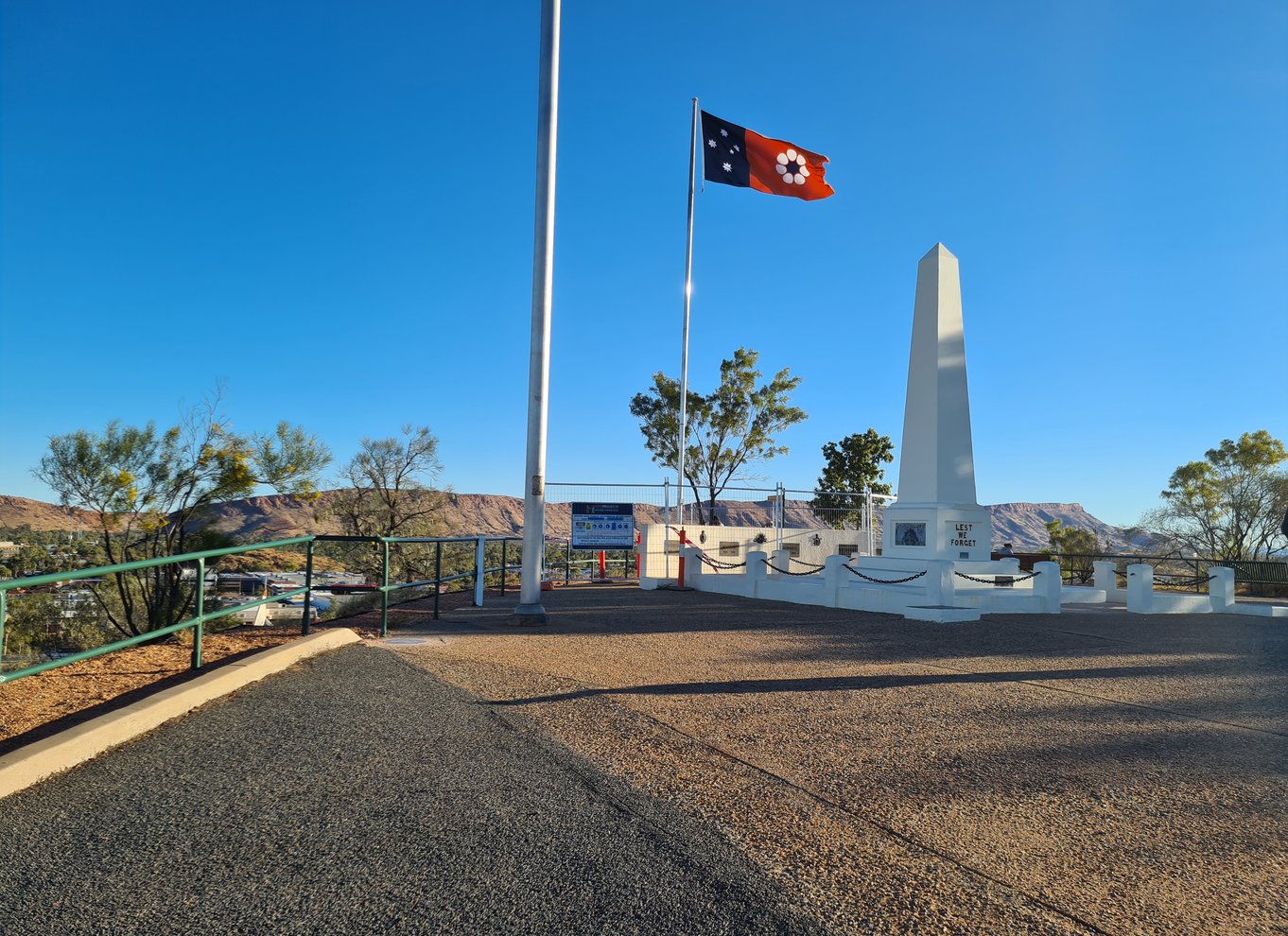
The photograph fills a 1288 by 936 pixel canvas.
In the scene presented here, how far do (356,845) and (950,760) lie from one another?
3189 millimetres

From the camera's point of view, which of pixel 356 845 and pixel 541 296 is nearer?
pixel 356 845

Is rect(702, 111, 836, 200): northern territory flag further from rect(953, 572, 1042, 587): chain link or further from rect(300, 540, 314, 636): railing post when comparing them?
rect(300, 540, 314, 636): railing post

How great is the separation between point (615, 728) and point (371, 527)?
27.9 m

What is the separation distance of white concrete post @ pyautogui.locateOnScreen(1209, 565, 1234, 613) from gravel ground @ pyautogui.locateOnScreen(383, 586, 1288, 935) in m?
7.20

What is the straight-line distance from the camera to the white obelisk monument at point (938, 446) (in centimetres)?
1430

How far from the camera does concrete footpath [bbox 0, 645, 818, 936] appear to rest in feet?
8.09

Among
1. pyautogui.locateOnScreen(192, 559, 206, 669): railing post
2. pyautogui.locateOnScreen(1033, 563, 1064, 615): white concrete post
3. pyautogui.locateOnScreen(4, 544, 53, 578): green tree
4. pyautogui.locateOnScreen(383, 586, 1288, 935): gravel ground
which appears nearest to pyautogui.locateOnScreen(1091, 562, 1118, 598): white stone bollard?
pyautogui.locateOnScreen(1033, 563, 1064, 615): white concrete post

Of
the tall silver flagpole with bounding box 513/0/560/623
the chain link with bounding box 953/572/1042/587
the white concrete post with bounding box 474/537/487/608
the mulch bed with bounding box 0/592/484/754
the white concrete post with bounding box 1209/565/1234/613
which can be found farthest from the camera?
the white concrete post with bounding box 1209/565/1234/613

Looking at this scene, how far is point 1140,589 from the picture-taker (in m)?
14.5

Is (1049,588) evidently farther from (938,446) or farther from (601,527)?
(601,527)

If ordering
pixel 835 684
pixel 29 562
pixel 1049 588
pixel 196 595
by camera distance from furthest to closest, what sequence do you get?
pixel 29 562
pixel 1049 588
pixel 835 684
pixel 196 595

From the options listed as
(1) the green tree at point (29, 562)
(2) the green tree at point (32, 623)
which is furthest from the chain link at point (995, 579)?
(1) the green tree at point (29, 562)

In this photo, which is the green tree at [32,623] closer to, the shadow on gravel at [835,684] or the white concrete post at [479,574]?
the white concrete post at [479,574]

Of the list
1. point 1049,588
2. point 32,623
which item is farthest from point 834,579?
point 32,623
